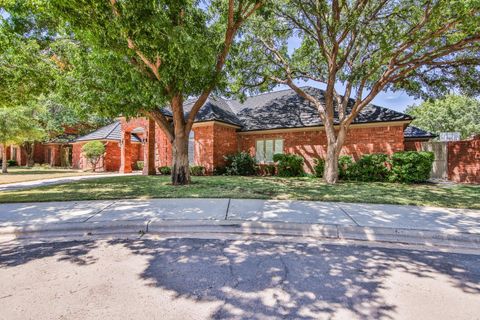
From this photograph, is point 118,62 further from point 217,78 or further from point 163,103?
point 217,78

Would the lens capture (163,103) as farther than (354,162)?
No

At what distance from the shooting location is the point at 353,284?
9.77 ft

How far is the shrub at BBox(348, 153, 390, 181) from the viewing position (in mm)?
12625

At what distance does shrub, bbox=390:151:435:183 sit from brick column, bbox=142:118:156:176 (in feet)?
46.5

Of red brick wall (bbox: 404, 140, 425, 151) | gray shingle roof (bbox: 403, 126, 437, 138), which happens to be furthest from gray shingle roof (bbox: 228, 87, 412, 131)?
gray shingle roof (bbox: 403, 126, 437, 138)

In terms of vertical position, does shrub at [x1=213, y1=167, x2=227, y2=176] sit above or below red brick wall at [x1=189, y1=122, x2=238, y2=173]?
below

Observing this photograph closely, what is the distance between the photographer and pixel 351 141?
14.3 metres

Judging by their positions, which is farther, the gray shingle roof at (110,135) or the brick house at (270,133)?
the gray shingle roof at (110,135)

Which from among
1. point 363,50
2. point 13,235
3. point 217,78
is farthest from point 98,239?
point 363,50

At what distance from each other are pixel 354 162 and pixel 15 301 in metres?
13.9

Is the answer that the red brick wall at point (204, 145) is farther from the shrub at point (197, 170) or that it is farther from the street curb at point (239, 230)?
the street curb at point (239, 230)

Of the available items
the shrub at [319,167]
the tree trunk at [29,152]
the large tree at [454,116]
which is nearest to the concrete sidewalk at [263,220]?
the shrub at [319,167]

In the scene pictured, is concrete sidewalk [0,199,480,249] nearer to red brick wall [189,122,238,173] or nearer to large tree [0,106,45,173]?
red brick wall [189,122,238,173]

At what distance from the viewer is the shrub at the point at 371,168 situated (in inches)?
497
